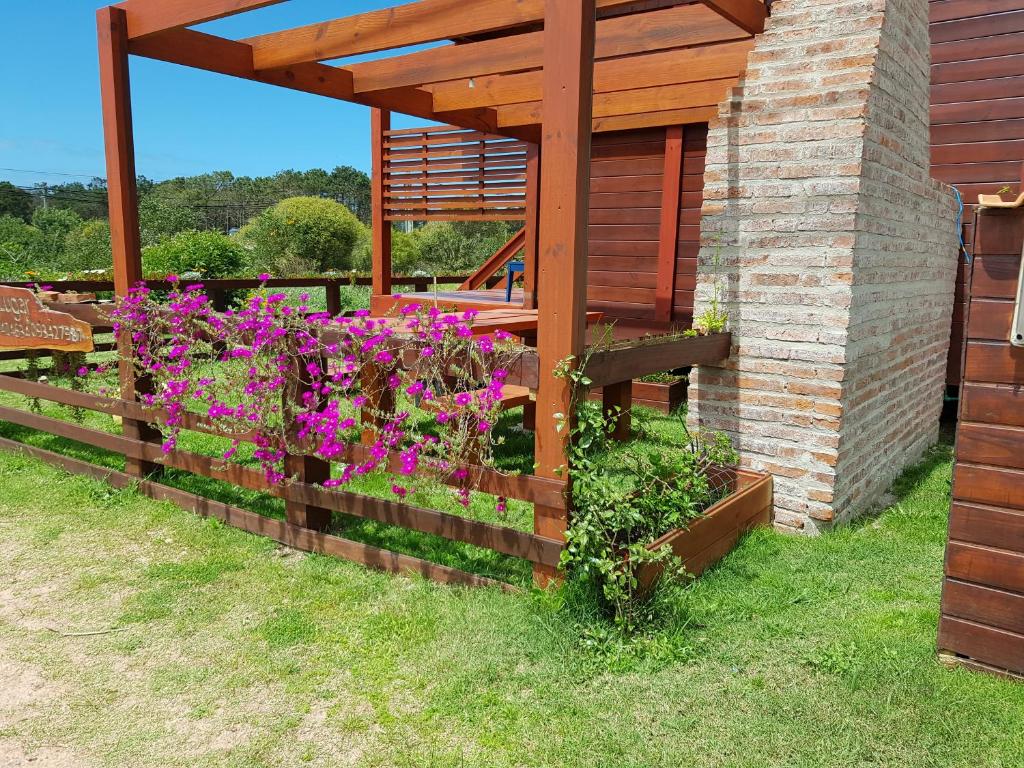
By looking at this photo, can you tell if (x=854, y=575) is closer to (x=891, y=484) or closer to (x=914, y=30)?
(x=891, y=484)

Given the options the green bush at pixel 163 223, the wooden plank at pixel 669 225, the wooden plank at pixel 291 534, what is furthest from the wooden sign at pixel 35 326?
the green bush at pixel 163 223

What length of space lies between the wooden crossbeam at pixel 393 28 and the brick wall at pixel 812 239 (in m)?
0.97

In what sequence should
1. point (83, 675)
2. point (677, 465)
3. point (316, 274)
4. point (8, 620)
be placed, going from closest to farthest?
point (83, 675)
point (8, 620)
point (677, 465)
point (316, 274)

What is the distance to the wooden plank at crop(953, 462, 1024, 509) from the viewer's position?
2.43 m

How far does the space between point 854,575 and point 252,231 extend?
22.1 m

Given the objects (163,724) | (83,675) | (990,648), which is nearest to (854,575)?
(990,648)

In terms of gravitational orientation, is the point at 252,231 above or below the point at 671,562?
above

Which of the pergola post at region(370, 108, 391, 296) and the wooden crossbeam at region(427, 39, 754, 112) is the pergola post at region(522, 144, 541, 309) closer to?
the wooden crossbeam at region(427, 39, 754, 112)

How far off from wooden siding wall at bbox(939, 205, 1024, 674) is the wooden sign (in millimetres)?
4574

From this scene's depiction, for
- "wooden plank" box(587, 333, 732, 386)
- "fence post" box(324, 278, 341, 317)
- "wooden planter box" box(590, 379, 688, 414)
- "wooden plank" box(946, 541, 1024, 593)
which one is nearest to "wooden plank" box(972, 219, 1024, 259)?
"wooden plank" box(946, 541, 1024, 593)

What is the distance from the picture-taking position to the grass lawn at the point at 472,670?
2.25m

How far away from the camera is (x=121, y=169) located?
4387 mm

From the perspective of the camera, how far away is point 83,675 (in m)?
2.75

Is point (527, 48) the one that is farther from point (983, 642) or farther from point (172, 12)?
point (983, 642)
